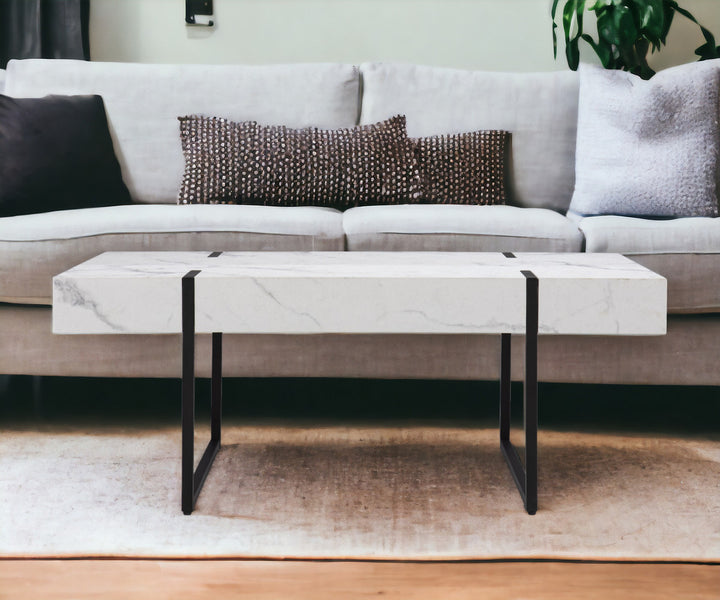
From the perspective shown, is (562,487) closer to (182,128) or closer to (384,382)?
(384,382)

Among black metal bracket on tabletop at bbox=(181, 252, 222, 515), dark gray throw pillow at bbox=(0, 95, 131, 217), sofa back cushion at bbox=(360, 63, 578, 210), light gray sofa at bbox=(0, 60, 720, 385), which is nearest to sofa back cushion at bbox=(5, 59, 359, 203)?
dark gray throw pillow at bbox=(0, 95, 131, 217)

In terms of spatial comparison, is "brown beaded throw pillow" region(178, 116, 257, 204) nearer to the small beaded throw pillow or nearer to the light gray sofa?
the small beaded throw pillow

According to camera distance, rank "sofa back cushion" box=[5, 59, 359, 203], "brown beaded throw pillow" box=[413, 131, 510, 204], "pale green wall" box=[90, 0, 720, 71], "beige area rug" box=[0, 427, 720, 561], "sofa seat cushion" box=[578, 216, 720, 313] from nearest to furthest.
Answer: "beige area rug" box=[0, 427, 720, 561]
"sofa seat cushion" box=[578, 216, 720, 313]
"brown beaded throw pillow" box=[413, 131, 510, 204]
"sofa back cushion" box=[5, 59, 359, 203]
"pale green wall" box=[90, 0, 720, 71]

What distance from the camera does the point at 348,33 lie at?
9.08 ft

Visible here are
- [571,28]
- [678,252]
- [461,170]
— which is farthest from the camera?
[571,28]

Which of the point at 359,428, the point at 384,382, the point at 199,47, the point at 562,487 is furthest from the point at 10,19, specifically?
the point at 562,487

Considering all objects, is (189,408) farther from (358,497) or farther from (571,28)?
(571,28)

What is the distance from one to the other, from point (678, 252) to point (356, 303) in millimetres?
842

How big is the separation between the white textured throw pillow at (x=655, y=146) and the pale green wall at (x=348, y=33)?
78 cm

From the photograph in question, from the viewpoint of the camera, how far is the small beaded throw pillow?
202 cm

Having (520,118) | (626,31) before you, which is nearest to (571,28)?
(626,31)

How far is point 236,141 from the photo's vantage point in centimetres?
205

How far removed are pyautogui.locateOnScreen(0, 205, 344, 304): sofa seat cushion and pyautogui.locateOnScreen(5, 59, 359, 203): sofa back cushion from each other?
1.72 ft

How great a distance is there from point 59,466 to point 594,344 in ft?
3.71
